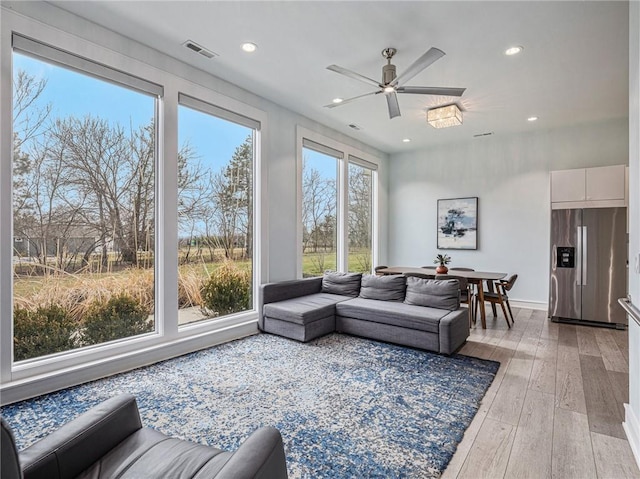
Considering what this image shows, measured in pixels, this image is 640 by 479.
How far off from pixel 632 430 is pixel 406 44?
11.4 feet

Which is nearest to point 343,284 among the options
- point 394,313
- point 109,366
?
point 394,313

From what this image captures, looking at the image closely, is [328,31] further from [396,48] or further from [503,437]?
[503,437]

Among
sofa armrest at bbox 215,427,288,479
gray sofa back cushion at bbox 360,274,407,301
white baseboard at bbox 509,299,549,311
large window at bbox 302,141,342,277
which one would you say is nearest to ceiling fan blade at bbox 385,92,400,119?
large window at bbox 302,141,342,277

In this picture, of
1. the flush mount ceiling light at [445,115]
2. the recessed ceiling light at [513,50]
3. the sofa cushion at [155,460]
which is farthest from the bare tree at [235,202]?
the recessed ceiling light at [513,50]

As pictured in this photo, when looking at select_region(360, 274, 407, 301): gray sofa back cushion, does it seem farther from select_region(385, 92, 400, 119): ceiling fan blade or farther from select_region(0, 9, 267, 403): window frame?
select_region(385, 92, 400, 119): ceiling fan blade

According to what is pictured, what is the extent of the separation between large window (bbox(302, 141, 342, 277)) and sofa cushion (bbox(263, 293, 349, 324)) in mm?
871

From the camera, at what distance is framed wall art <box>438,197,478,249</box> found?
256 inches

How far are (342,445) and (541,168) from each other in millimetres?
5893

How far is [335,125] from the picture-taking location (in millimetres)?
5691

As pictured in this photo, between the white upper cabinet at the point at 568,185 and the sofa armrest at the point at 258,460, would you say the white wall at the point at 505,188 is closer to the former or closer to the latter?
the white upper cabinet at the point at 568,185

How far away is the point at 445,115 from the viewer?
4.66m

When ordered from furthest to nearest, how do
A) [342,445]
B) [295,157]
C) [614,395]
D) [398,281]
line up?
[295,157] < [398,281] < [614,395] < [342,445]

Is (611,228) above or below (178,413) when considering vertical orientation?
above

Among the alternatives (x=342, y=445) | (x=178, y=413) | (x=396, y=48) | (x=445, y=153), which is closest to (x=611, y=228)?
(x=445, y=153)
